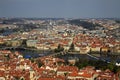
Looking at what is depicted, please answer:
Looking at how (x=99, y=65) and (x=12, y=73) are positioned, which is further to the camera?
(x=99, y=65)

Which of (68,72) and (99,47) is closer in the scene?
(68,72)

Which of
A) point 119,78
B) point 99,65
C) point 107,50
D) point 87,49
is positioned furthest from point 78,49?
point 119,78

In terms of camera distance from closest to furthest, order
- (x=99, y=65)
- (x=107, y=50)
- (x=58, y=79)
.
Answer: (x=58, y=79) < (x=99, y=65) < (x=107, y=50)

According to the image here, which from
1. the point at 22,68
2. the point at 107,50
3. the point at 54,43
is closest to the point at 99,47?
the point at 107,50

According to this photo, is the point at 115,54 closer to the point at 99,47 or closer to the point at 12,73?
the point at 99,47

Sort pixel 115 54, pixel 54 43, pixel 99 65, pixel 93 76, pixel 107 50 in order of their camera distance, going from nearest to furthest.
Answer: pixel 93 76
pixel 99 65
pixel 115 54
pixel 107 50
pixel 54 43

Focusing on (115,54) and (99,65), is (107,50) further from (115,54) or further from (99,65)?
(99,65)

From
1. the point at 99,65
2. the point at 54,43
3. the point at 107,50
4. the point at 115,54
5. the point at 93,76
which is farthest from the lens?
the point at 54,43

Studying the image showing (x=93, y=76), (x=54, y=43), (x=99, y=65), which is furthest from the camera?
(x=54, y=43)
